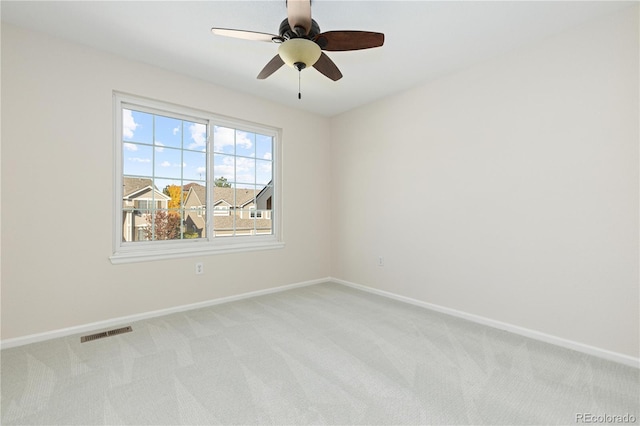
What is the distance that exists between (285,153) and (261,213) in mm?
897

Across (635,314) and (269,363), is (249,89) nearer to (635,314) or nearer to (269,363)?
(269,363)

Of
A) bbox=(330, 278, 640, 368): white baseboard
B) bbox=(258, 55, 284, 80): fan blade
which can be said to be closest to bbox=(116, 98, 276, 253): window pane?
bbox=(258, 55, 284, 80): fan blade

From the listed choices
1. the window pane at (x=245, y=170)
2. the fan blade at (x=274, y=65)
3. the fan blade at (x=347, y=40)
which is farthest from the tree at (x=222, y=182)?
the fan blade at (x=347, y=40)

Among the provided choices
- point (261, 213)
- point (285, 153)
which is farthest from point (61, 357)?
point (285, 153)

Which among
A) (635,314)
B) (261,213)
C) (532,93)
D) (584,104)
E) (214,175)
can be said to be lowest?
(635,314)

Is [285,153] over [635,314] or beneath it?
over

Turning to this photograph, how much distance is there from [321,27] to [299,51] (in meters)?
0.62

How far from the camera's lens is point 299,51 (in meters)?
1.91

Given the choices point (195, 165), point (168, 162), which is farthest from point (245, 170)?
point (168, 162)

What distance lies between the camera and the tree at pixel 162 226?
3.11 metres

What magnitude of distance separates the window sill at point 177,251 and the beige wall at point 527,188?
5.52ft

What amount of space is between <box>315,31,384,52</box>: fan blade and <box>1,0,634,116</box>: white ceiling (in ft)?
0.97

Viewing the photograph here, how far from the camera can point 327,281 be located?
4.53 metres

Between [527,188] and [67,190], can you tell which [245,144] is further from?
[527,188]
